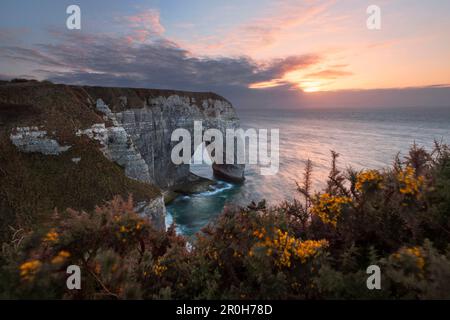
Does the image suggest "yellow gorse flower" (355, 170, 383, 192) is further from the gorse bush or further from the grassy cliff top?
the grassy cliff top

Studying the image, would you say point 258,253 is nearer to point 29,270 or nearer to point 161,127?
point 29,270

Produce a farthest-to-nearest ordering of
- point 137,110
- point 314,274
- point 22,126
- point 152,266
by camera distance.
Answer: point 137,110 → point 22,126 → point 152,266 → point 314,274

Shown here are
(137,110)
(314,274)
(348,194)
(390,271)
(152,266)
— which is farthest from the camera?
(137,110)

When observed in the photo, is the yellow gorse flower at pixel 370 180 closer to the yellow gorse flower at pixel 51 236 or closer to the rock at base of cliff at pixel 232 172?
Result: the yellow gorse flower at pixel 51 236

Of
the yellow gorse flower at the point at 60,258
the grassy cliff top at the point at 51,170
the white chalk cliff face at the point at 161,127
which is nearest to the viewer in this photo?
the yellow gorse flower at the point at 60,258

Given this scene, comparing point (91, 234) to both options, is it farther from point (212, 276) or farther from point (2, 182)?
point (2, 182)

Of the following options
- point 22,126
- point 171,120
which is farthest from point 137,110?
point 22,126

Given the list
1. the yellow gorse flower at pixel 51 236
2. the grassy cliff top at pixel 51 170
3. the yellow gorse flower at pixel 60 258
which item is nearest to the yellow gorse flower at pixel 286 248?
the yellow gorse flower at pixel 60 258
